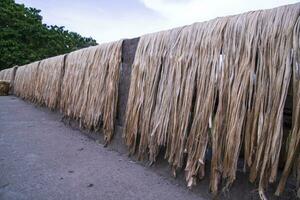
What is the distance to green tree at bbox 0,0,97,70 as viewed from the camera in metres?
18.2

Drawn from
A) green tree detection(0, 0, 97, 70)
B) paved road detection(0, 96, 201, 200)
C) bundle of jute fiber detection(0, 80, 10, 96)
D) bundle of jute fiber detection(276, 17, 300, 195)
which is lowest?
paved road detection(0, 96, 201, 200)

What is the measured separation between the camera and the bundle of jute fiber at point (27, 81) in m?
7.29

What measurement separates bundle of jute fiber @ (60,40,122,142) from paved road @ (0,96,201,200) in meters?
0.30

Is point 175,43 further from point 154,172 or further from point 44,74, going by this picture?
point 44,74

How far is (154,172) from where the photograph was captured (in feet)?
7.86

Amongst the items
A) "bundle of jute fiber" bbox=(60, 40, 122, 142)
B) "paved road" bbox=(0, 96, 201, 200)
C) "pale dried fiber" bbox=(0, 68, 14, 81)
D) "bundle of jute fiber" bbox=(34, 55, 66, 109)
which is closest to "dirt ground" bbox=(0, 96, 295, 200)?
"paved road" bbox=(0, 96, 201, 200)

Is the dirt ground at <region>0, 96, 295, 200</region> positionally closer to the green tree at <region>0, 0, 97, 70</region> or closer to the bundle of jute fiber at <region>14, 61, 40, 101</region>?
the bundle of jute fiber at <region>14, 61, 40, 101</region>

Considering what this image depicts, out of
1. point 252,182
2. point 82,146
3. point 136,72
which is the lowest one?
point 82,146

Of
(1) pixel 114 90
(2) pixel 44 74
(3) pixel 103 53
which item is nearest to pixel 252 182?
(1) pixel 114 90

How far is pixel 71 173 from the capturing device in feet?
7.56

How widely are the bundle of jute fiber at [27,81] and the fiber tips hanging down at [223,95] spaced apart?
17.9 feet

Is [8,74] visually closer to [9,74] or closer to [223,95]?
[9,74]

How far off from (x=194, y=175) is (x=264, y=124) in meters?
0.63

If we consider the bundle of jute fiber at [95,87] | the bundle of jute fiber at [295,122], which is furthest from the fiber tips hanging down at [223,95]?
the bundle of jute fiber at [95,87]
